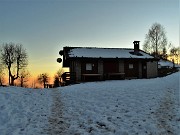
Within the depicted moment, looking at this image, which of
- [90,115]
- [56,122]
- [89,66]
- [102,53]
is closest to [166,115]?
[90,115]

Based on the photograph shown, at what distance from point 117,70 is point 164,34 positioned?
24633 millimetres

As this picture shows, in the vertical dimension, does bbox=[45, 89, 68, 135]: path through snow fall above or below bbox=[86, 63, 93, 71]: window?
below

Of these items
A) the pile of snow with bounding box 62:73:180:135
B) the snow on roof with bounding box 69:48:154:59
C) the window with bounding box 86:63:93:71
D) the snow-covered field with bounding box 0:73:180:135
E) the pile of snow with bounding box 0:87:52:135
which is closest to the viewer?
the pile of snow with bounding box 0:87:52:135

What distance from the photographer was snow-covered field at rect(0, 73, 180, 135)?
9711mm

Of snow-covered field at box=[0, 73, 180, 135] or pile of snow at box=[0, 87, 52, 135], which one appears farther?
snow-covered field at box=[0, 73, 180, 135]

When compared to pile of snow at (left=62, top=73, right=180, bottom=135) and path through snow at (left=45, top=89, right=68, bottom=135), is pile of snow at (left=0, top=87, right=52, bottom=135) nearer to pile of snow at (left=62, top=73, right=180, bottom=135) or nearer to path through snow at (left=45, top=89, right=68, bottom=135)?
path through snow at (left=45, top=89, right=68, bottom=135)

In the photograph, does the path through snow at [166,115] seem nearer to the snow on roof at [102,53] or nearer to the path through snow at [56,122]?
the path through snow at [56,122]

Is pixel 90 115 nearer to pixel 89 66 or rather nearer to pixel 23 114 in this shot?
pixel 23 114

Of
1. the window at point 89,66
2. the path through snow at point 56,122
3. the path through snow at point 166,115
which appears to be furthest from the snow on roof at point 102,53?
the path through snow at point 56,122

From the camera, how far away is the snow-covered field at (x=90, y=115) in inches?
382

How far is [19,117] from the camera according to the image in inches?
437

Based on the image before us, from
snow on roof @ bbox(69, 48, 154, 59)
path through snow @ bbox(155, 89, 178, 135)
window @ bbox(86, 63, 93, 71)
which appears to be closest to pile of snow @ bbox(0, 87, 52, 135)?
path through snow @ bbox(155, 89, 178, 135)

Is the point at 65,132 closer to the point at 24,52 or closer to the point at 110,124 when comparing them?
the point at 110,124

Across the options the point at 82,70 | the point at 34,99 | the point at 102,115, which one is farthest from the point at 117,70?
the point at 102,115
